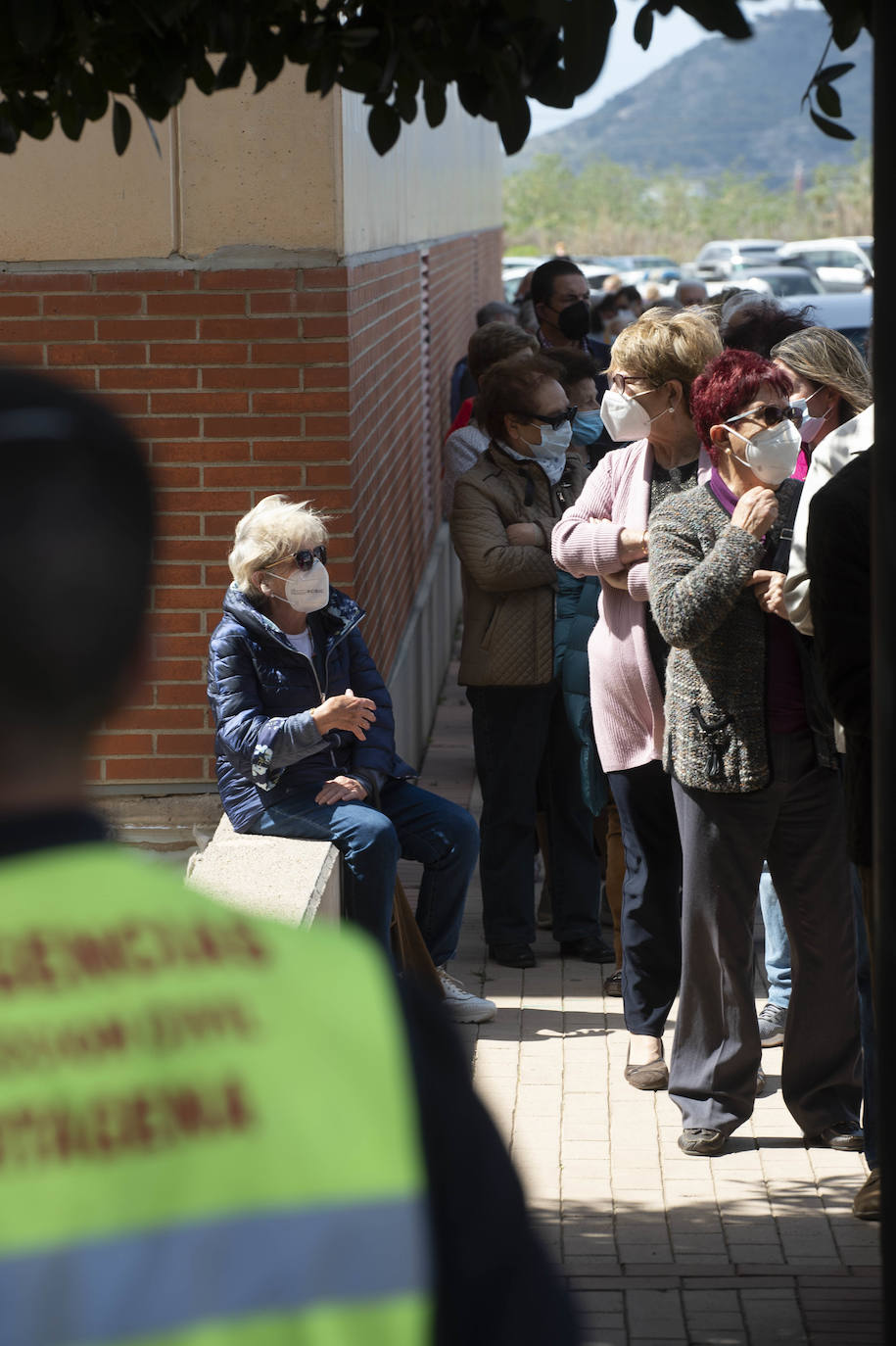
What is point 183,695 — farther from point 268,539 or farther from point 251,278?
point 251,278

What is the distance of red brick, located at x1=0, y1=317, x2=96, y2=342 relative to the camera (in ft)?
18.0

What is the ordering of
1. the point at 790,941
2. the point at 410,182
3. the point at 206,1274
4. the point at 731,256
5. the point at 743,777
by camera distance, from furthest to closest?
the point at 731,256 < the point at 410,182 < the point at 790,941 < the point at 743,777 < the point at 206,1274

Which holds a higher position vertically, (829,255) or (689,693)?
(829,255)

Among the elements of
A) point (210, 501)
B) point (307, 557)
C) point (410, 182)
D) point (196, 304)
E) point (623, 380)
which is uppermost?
point (410, 182)

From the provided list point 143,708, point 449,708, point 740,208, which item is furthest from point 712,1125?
point 740,208

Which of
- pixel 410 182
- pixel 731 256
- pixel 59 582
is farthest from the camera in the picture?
pixel 731 256

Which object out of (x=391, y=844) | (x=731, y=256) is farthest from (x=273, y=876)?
(x=731, y=256)

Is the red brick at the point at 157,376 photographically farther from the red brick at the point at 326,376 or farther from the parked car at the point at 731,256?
the parked car at the point at 731,256

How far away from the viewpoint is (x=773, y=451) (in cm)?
414

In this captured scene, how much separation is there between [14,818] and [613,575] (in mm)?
3791

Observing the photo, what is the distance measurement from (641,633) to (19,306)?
237 centimetres

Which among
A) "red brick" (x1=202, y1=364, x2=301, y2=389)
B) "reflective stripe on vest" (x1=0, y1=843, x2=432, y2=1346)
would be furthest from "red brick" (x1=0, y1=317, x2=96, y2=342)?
"reflective stripe on vest" (x1=0, y1=843, x2=432, y2=1346)

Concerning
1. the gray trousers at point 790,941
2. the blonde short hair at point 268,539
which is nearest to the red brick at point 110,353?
the blonde short hair at point 268,539

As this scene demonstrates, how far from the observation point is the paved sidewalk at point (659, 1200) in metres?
3.56
